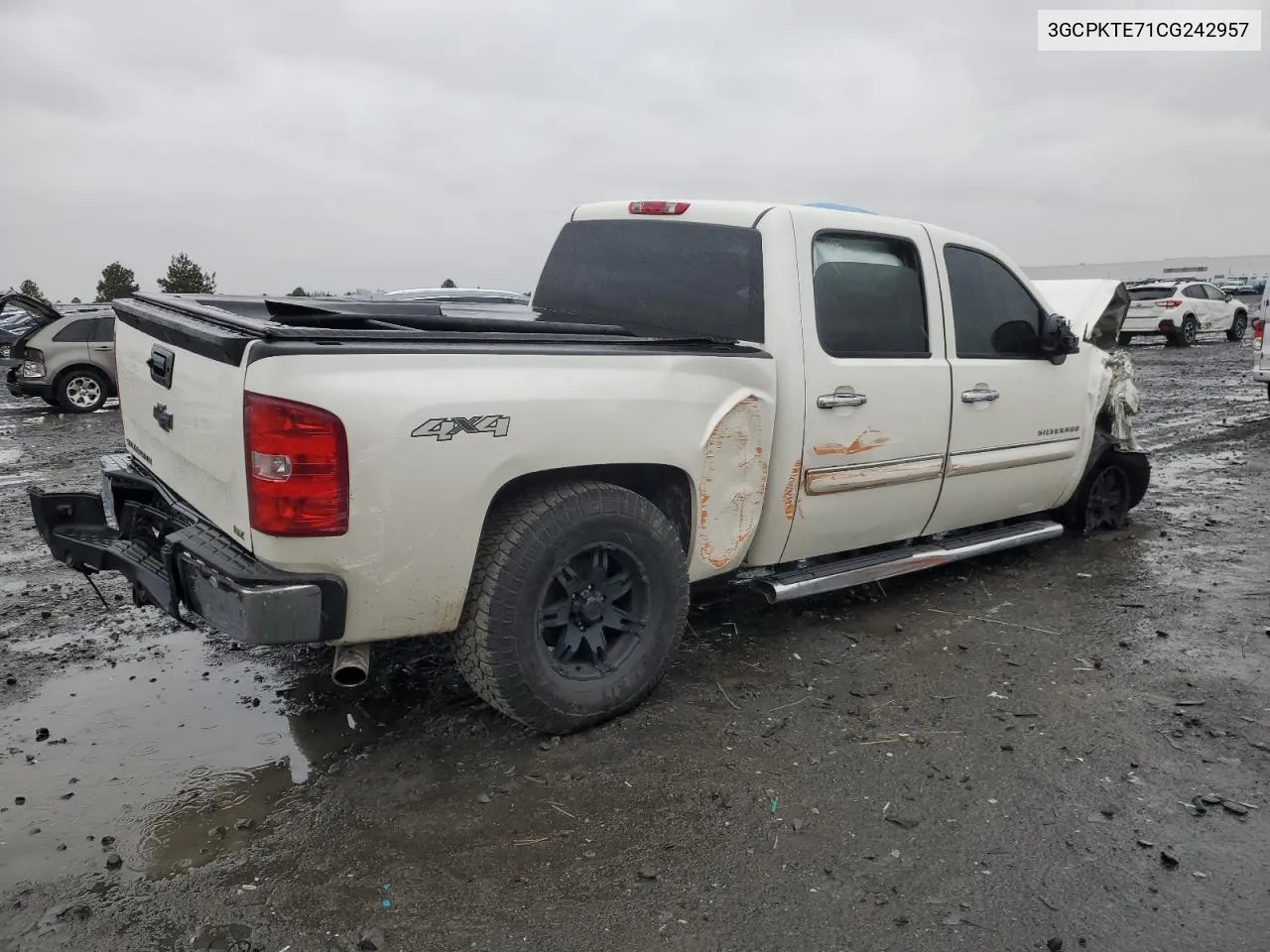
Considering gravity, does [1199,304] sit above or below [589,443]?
above

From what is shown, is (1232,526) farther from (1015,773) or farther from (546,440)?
(546,440)

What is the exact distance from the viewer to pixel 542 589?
3232 millimetres

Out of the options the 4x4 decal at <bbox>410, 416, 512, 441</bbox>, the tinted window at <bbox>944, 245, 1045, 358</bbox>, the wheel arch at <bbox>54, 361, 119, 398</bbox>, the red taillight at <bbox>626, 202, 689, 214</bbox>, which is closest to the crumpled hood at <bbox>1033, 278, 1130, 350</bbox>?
the tinted window at <bbox>944, 245, 1045, 358</bbox>

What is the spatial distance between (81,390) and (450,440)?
46.6 feet

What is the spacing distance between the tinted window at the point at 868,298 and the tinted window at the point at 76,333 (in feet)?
45.7

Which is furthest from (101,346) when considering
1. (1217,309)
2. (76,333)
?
(1217,309)

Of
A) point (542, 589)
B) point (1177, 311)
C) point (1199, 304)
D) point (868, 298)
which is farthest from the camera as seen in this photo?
point (1199, 304)

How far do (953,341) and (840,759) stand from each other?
2.24 metres

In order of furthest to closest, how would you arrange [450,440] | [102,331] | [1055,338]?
[102,331]
[1055,338]
[450,440]

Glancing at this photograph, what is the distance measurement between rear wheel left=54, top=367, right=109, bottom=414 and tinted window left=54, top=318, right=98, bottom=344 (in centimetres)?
43

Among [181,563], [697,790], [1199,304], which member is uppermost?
[1199,304]

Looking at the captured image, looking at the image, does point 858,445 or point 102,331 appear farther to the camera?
point 102,331

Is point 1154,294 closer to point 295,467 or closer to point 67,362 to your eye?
point 67,362

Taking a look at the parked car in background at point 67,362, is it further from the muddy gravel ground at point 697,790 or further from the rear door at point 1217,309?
the rear door at point 1217,309
